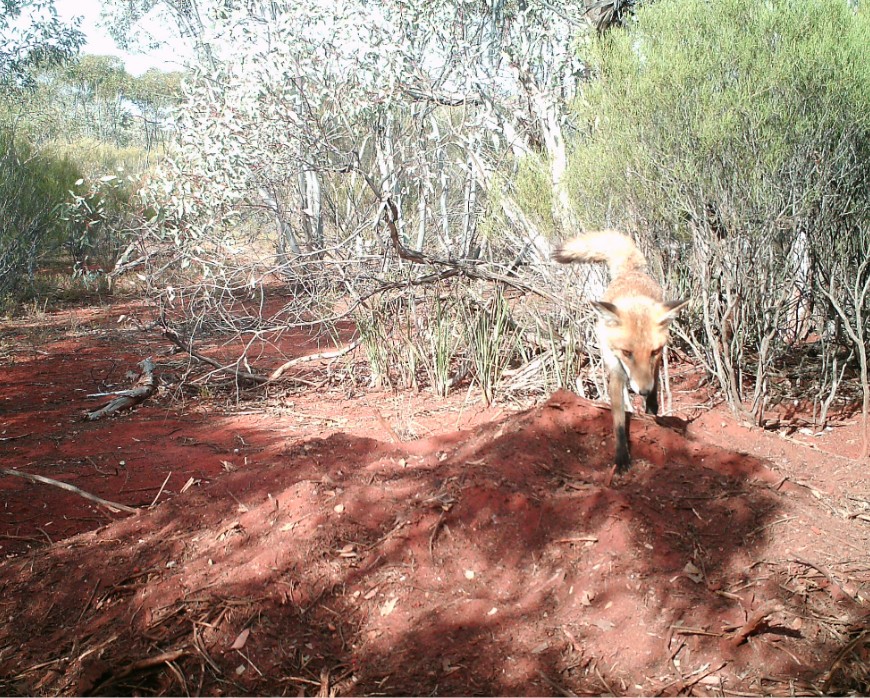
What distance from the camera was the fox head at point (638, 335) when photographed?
4215mm

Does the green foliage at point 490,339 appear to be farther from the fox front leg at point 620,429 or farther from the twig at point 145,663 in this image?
the twig at point 145,663

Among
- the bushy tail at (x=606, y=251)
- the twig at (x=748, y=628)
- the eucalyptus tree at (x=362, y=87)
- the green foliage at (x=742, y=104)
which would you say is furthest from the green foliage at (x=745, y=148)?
the twig at (x=748, y=628)

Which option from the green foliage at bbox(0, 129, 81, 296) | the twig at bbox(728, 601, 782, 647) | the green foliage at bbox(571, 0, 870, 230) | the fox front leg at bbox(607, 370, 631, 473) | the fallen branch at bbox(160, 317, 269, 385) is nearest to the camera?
the twig at bbox(728, 601, 782, 647)

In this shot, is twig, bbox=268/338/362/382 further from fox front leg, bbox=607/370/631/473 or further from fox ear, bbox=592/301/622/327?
fox front leg, bbox=607/370/631/473

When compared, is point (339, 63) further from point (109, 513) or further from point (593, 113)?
point (109, 513)

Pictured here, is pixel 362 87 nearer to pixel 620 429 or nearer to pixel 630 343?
pixel 630 343

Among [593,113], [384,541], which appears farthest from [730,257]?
[384,541]

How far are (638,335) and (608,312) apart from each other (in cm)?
24

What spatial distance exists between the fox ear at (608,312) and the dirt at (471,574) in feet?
1.85

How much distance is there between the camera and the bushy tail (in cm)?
535

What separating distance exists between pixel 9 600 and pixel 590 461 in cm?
329

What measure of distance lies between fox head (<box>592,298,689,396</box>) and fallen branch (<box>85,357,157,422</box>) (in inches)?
233

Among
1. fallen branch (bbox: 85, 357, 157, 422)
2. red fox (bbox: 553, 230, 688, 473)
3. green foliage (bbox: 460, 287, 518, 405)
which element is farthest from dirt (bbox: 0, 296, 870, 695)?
fallen branch (bbox: 85, 357, 157, 422)

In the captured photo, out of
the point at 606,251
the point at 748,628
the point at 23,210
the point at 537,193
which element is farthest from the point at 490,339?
the point at 23,210
